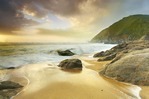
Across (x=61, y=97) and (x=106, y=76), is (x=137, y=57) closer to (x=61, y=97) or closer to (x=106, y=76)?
(x=106, y=76)

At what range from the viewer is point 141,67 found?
32.0 feet

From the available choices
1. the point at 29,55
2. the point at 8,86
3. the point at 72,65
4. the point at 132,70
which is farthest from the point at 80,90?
the point at 29,55

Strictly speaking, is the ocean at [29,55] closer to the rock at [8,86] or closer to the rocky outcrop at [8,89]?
the rock at [8,86]

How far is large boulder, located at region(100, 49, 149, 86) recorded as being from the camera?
9306 millimetres

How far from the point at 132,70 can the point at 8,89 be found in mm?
6493

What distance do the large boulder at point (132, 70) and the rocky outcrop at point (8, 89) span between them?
5.43m

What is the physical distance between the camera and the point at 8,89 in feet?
27.3

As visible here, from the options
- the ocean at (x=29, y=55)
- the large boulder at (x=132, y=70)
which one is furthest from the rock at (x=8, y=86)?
the ocean at (x=29, y=55)

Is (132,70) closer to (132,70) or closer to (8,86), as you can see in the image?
(132,70)

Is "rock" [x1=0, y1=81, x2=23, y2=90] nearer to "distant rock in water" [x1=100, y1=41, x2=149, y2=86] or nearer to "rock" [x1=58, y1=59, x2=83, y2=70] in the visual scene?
"distant rock in water" [x1=100, y1=41, x2=149, y2=86]

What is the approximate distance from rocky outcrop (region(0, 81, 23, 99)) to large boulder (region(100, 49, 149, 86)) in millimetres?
5426

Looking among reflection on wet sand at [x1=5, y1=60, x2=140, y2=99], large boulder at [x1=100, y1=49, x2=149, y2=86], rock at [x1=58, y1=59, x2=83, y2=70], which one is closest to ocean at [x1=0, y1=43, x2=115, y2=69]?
rock at [x1=58, y1=59, x2=83, y2=70]

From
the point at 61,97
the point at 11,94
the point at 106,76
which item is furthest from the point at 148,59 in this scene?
the point at 11,94

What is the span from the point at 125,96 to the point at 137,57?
3.98 m
